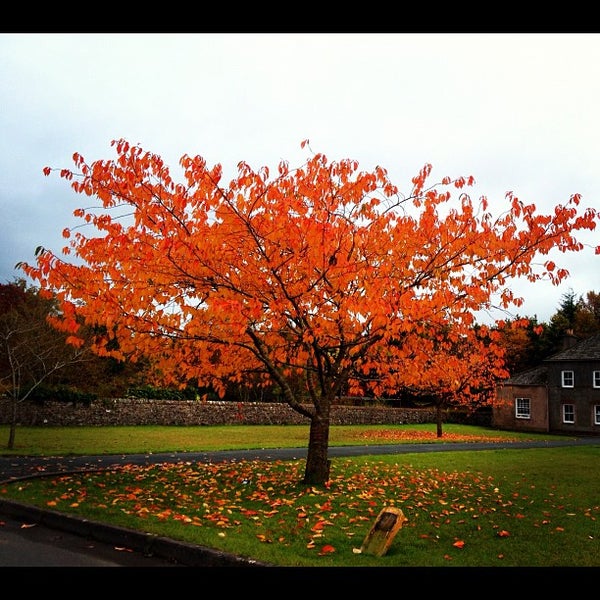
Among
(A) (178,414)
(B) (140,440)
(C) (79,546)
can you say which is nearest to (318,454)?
(C) (79,546)

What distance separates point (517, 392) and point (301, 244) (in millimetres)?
45909

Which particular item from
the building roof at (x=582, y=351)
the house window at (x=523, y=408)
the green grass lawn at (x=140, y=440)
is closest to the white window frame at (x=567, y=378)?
the building roof at (x=582, y=351)

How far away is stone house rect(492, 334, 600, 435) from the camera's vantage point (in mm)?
47219

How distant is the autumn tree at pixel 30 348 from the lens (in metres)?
22.6

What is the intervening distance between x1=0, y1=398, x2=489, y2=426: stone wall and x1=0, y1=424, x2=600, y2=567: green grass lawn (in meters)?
11.4

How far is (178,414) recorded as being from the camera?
116ft

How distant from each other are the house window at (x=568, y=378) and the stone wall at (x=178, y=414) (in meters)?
13.2

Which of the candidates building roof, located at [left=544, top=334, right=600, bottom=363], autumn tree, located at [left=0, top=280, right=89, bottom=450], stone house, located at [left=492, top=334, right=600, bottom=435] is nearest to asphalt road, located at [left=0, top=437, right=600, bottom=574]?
autumn tree, located at [left=0, top=280, right=89, bottom=450]

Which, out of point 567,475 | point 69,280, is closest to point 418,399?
point 567,475

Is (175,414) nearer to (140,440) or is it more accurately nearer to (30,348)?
(140,440)

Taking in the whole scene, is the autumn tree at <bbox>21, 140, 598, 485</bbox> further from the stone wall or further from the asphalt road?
the stone wall

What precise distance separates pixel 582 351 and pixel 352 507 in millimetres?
44366

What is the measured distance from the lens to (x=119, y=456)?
60.0 feet

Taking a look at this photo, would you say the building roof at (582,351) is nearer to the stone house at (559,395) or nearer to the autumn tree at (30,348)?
the stone house at (559,395)
